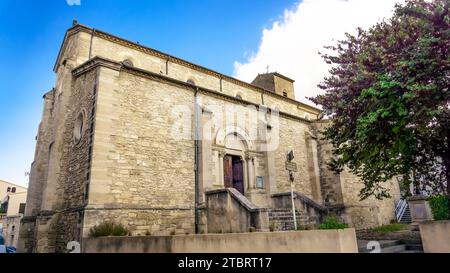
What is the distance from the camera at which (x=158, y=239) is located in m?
7.18

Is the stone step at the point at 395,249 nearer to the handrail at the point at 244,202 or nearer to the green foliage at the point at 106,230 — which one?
the handrail at the point at 244,202

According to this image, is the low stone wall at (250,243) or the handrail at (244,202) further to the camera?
the handrail at (244,202)

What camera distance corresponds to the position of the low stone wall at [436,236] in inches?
246

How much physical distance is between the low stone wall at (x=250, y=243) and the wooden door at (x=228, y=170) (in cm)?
662

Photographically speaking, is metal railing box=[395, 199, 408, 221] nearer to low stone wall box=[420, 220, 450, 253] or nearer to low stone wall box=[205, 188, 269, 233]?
low stone wall box=[420, 220, 450, 253]

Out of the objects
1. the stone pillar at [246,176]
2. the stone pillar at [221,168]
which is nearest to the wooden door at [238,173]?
the stone pillar at [246,176]

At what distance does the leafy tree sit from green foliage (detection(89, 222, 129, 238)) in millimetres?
7665

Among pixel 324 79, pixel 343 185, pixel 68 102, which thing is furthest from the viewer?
pixel 343 185

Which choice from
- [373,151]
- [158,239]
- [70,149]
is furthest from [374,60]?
[70,149]

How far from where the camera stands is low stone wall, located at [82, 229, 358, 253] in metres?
4.89

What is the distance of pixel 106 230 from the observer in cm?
880
